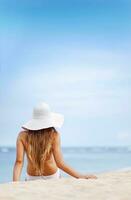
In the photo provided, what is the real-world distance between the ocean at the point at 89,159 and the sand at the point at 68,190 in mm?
5869

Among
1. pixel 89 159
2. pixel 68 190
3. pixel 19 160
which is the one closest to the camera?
pixel 68 190

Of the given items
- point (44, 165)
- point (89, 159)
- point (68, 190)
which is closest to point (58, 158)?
point (44, 165)

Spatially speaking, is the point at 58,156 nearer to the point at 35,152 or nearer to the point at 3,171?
the point at 35,152

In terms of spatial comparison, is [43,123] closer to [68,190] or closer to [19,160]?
[19,160]

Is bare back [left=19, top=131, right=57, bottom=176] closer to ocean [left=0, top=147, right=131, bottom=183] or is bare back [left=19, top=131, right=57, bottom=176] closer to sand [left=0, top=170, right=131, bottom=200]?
sand [left=0, top=170, right=131, bottom=200]

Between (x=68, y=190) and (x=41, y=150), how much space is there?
70 cm

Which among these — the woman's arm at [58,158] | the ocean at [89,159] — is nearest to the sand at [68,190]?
the woman's arm at [58,158]

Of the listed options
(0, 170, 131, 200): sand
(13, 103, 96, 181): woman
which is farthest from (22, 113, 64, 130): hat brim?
(0, 170, 131, 200): sand

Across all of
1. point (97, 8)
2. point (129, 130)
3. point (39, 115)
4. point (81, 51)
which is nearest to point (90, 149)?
point (129, 130)

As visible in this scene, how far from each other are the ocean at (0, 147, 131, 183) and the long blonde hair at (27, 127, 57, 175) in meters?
5.32

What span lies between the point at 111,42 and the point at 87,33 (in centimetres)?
63

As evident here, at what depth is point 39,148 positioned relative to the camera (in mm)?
2783

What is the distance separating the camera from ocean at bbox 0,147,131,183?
9.67 metres

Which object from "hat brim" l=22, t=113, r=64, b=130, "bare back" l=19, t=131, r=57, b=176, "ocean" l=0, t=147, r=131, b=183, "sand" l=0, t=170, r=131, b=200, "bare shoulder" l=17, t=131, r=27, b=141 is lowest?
"sand" l=0, t=170, r=131, b=200
